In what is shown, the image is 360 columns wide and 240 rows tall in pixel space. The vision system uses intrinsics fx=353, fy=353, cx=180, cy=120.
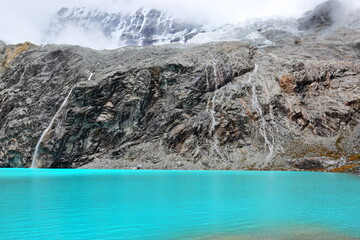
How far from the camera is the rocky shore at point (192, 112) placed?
72750 millimetres

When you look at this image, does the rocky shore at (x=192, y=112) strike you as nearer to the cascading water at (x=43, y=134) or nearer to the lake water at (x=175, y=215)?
the cascading water at (x=43, y=134)

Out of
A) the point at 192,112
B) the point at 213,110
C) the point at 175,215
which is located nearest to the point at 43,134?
the point at 192,112

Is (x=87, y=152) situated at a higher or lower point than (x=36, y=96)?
lower

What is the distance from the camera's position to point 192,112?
81188mm

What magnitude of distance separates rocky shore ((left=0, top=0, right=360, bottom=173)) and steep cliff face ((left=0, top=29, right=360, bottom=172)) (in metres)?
0.24

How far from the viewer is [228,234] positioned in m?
15.8

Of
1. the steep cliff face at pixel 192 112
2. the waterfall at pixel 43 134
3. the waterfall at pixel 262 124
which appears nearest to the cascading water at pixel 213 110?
the steep cliff face at pixel 192 112

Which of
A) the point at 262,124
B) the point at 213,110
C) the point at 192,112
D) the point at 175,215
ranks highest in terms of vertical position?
the point at 213,110

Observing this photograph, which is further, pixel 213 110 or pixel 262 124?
pixel 213 110

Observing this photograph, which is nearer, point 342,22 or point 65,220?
point 65,220

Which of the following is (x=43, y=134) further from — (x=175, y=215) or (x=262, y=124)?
(x=175, y=215)

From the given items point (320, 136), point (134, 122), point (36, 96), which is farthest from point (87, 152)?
point (320, 136)

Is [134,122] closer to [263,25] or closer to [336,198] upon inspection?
[336,198]

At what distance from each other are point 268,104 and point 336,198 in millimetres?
55450
